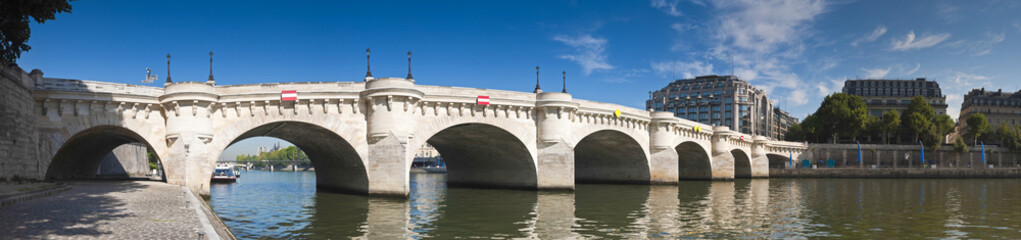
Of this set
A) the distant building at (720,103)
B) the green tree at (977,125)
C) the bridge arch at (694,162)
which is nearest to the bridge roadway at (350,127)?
the bridge arch at (694,162)

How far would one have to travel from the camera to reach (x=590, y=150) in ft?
195

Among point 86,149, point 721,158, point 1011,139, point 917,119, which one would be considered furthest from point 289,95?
point 1011,139

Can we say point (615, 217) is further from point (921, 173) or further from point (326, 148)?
point (921, 173)

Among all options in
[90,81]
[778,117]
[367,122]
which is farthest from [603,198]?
[778,117]

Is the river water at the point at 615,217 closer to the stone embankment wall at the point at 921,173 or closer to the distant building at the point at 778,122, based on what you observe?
the stone embankment wall at the point at 921,173

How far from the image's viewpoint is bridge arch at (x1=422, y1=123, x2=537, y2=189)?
142ft

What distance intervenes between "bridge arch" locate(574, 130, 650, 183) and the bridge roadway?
0.30 metres

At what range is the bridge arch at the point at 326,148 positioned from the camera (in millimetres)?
34781

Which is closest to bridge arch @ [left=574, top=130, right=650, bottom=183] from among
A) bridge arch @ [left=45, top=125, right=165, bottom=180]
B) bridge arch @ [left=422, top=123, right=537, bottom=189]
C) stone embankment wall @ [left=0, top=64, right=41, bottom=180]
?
bridge arch @ [left=422, top=123, right=537, bottom=189]

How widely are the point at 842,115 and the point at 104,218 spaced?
368 ft

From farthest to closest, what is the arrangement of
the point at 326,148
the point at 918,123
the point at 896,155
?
1. the point at 896,155
2. the point at 918,123
3. the point at 326,148

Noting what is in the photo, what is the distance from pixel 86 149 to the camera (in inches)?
1644

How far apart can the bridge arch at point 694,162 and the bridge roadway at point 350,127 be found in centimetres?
1462

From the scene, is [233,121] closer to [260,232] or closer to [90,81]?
[90,81]
